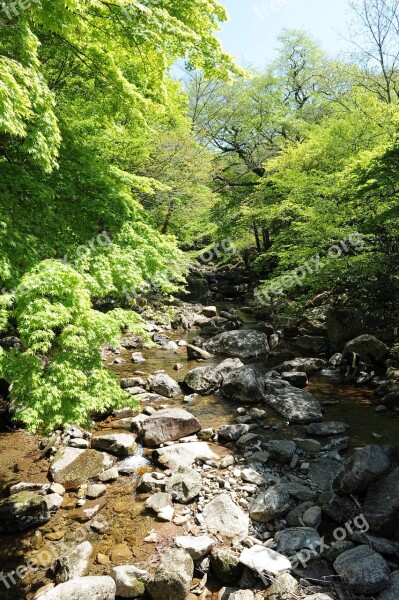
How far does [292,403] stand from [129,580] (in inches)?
224

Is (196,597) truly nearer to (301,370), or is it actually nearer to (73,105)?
(301,370)

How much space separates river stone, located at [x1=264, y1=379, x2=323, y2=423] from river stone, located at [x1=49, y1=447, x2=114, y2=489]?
13.8 feet

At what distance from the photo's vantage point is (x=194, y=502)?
597 cm

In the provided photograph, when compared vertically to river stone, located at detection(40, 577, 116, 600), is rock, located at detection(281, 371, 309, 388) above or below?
above

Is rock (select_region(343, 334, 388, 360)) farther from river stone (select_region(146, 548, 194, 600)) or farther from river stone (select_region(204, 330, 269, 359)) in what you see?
river stone (select_region(146, 548, 194, 600))

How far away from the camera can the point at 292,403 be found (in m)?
9.15

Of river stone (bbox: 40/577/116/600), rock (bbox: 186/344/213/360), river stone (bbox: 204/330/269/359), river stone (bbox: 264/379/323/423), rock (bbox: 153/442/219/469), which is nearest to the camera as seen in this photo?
river stone (bbox: 40/577/116/600)

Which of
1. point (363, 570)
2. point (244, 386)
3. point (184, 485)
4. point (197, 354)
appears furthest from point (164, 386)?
point (363, 570)

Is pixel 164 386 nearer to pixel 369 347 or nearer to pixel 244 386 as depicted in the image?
pixel 244 386

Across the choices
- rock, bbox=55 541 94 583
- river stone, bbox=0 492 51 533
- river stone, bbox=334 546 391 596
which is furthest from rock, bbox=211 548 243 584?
river stone, bbox=0 492 51 533

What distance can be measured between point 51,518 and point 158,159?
14.5m

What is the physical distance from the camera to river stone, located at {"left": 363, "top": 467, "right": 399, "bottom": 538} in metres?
4.97

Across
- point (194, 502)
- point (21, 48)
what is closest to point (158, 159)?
point (21, 48)

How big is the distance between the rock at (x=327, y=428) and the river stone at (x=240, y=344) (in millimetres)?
5511
